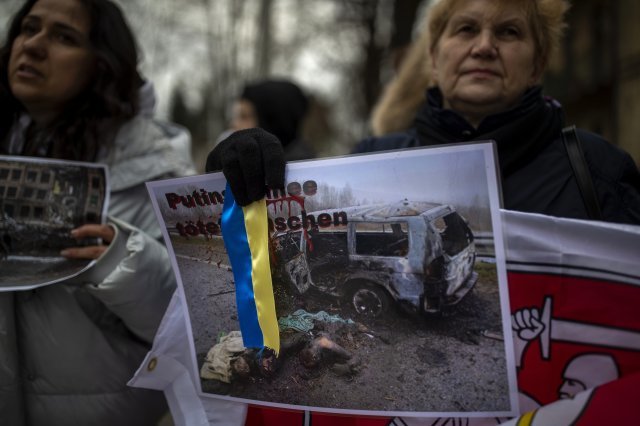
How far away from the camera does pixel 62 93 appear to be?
184cm

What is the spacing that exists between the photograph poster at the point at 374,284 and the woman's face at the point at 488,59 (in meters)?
0.52

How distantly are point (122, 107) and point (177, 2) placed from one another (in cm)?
1380

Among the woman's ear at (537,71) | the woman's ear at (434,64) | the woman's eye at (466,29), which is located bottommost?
the woman's ear at (537,71)

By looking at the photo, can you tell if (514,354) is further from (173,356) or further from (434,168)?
(173,356)

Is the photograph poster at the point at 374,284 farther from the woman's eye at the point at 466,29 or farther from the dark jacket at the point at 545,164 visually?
the woman's eye at the point at 466,29

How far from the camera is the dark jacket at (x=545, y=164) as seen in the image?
134cm

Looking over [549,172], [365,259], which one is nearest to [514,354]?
[365,259]

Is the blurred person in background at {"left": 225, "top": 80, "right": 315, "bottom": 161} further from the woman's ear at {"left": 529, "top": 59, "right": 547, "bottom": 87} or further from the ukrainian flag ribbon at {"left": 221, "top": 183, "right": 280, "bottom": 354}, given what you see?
the ukrainian flag ribbon at {"left": 221, "top": 183, "right": 280, "bottom": 354}

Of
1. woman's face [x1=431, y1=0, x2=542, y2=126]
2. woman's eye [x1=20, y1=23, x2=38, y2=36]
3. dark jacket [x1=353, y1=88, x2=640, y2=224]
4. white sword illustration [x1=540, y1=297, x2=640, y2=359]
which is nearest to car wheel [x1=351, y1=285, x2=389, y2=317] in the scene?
white sword illustration [x1=540, y1=297, x2=640, y2=359]

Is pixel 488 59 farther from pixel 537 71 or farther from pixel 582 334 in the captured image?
pixel 582 334

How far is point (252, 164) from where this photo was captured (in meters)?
1.23

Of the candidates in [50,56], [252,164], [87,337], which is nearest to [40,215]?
[87,337]

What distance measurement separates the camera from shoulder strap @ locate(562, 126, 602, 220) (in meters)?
1.31

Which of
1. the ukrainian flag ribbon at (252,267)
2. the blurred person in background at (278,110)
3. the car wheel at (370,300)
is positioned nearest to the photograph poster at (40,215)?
the ukrainian flag ribbon at (252,267)
